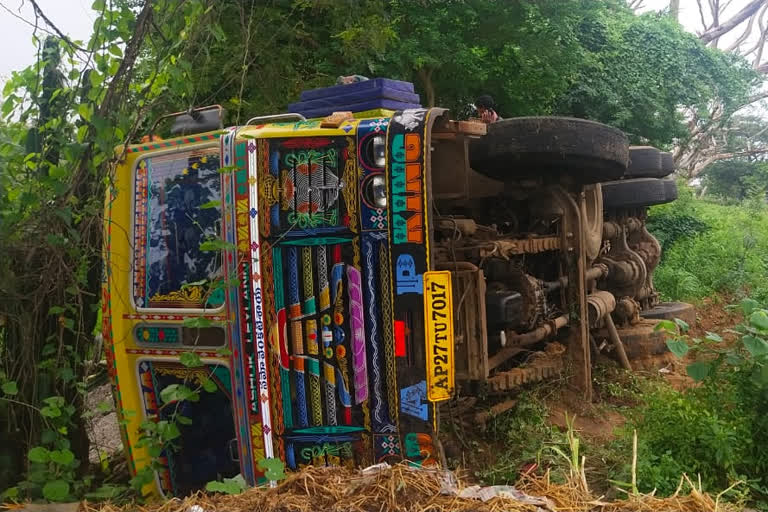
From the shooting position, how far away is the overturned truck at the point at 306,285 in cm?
254

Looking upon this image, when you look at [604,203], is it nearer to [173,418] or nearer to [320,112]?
[320,112]

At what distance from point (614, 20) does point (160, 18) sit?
1120 centimetres

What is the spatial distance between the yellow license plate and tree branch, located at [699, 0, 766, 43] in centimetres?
2462

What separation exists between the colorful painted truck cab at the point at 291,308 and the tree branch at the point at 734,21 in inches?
961

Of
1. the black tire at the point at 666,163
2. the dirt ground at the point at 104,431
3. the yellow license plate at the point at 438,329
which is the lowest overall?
the dirt ground at the point at 104,431

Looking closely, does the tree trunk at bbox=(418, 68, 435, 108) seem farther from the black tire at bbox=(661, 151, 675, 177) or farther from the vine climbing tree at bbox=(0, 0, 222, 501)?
the vine climbing tree at bbox=(0, 0, 222, 501)

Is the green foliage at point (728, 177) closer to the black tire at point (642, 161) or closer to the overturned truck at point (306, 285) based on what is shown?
the black tire at point (642, 161)

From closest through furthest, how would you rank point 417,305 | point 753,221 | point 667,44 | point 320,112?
point 417,305 → point 320,112 → point 753,221 → point 667,44

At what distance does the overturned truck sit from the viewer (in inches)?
99.9

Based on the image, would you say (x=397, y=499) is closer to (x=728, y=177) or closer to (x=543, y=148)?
(x=543, y=148)

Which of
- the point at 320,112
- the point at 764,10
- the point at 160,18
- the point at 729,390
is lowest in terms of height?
the point at 729,390

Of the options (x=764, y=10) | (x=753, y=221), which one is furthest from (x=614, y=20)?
(x=764, y=10)

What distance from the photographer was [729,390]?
3.19 metres

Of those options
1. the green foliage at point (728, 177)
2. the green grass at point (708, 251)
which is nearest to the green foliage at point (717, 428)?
the green grass at point (708, 251)
